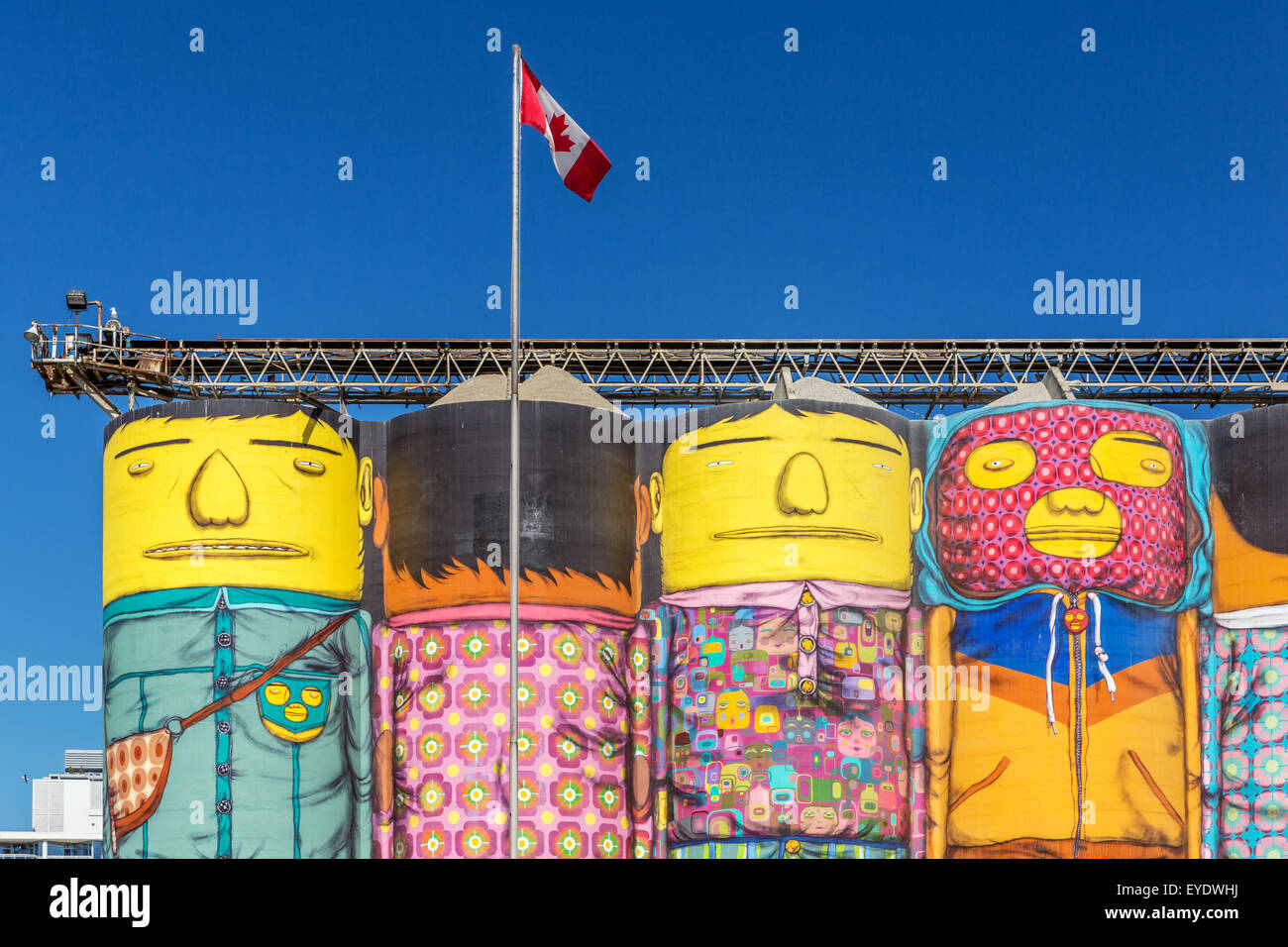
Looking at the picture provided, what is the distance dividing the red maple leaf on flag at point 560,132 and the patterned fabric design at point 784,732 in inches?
661

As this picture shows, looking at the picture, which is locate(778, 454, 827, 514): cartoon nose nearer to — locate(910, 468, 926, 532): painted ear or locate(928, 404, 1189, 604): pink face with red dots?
locate(910, 468, 926, 532): painted ear

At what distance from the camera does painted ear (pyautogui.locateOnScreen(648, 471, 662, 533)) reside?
52.7 m

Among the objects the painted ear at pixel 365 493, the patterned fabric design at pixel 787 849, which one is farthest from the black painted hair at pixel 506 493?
the patterned fabric design at pixel 787 849

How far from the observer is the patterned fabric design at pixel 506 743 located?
161 feet

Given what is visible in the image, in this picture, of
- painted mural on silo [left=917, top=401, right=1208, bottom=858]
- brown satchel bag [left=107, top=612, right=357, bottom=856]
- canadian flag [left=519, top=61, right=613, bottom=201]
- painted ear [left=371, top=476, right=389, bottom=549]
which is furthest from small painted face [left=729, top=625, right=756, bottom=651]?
canadian flag [left=519, top=61, right=613, bottom=201]

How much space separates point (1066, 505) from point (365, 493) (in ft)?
71.3

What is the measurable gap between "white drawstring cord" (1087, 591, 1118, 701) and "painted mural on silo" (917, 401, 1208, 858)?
6cm

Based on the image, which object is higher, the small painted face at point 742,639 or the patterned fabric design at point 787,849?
the small painted face at point 742,639

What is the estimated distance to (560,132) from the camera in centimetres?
3888

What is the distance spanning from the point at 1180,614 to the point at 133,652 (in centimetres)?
3159

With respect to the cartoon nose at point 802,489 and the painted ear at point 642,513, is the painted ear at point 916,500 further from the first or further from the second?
the painted ear at point 642,513

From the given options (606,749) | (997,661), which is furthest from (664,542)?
(997,661)
